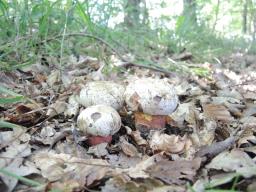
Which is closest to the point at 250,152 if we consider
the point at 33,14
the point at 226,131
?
the point at 226,131

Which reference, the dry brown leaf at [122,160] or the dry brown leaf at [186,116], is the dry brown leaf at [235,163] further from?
the dry brown leaf at [186,116]

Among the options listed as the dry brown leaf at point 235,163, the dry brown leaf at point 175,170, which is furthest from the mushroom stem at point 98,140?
the dry brown leaf at point 235,163

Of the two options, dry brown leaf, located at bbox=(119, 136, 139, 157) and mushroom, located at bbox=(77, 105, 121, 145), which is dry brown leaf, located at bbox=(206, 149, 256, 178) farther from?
mushroom, located at bbox=(77, 105, 121, 145)

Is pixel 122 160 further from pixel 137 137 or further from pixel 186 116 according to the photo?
pixel 186 116

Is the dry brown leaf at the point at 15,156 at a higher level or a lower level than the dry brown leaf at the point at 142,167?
higher

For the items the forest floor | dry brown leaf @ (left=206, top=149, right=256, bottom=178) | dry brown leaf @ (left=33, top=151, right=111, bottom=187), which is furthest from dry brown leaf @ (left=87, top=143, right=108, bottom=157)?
dry brown leaf @ (left=206, top=149, right=256, bottom=178)

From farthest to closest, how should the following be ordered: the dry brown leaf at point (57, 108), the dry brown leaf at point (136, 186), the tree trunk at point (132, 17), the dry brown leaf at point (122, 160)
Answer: the tree trunk at point (132, 17)
the dry brown leaf at point (57, 108)
the dry brown leaf at point (122, 160)
the dry brown leaf at point (136, 186)

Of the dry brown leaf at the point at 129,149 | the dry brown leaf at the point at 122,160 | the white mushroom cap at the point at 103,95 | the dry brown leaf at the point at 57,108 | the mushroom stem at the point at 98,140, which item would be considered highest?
the white mushroom cap at the point at 103,95
